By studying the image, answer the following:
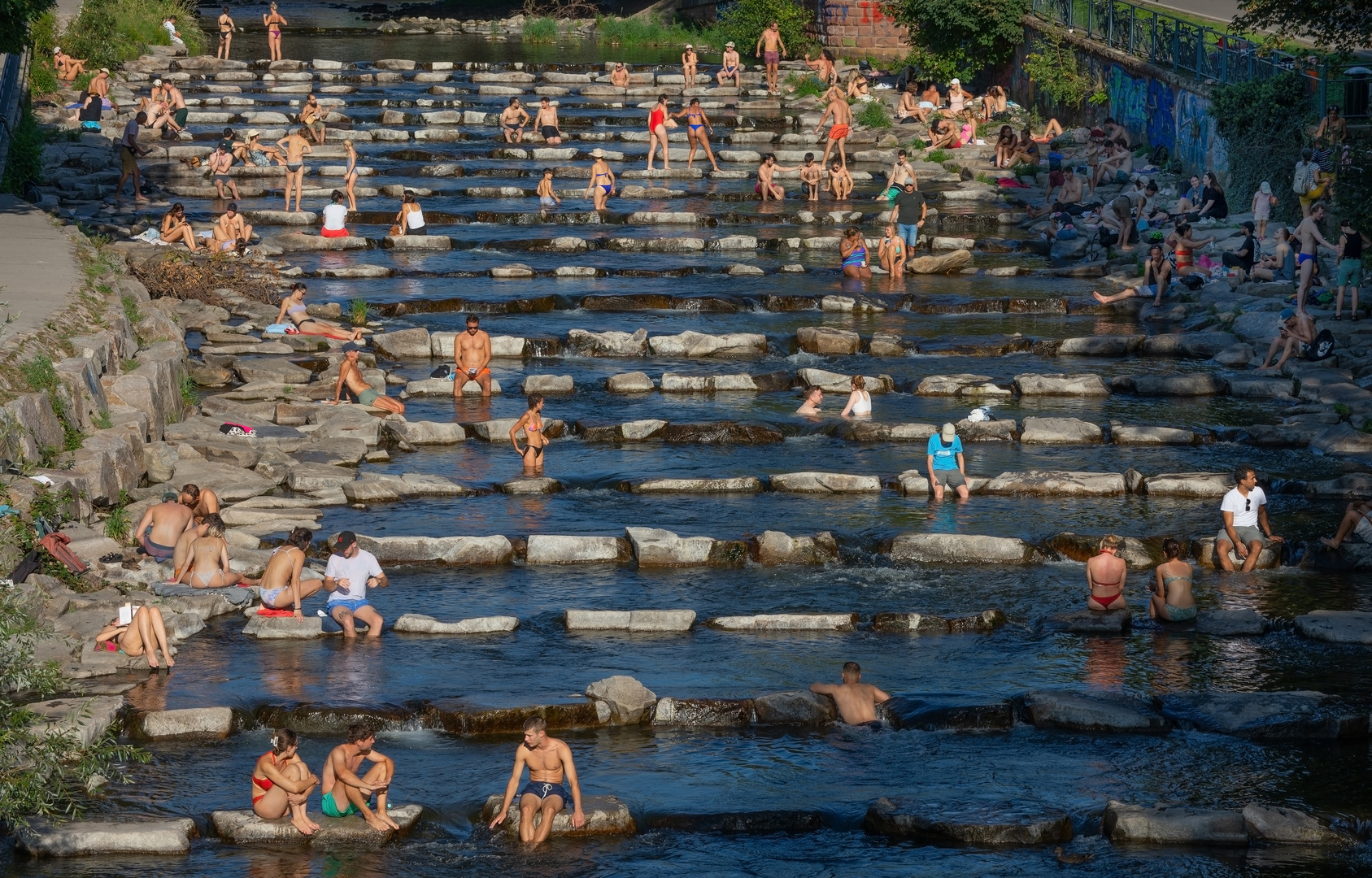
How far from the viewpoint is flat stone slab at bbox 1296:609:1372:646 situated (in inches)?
567

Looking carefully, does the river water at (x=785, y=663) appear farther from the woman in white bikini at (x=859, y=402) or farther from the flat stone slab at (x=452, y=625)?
the woman in white bikini at (x=859, y=402)

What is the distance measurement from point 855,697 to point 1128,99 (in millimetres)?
24552

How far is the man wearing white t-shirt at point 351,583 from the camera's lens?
14.4m

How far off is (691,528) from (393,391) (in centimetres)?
646

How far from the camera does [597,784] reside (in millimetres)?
11883

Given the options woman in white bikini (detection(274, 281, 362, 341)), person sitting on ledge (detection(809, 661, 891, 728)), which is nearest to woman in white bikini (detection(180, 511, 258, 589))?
person sitting on ledge (detection(809, 661, 891, 728))

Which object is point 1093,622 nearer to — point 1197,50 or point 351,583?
point 351,583

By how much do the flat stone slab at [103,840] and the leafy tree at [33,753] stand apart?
16 cm

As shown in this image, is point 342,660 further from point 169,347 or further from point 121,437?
point 169,347

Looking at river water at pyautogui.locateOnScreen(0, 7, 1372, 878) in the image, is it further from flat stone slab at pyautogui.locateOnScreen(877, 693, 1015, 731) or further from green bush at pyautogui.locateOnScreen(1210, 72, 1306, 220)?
green bush at pyautogui.locateOnScreen(1210, 72, 1306, 220)

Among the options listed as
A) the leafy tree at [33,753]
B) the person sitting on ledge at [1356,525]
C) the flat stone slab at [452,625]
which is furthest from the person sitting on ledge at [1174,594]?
the leafy tree at [33,753]

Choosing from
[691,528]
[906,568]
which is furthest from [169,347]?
[906,568]

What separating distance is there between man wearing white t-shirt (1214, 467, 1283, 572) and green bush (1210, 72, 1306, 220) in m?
11.8

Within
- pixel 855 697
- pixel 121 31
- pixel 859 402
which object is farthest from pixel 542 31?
pixel 855 697
